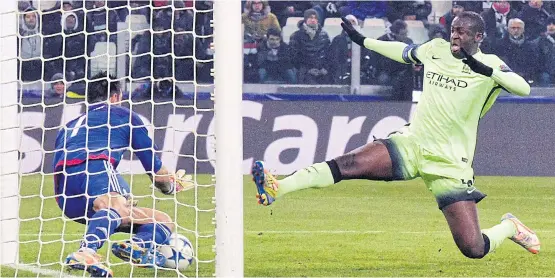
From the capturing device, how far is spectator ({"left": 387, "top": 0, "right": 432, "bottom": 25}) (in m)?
12.4

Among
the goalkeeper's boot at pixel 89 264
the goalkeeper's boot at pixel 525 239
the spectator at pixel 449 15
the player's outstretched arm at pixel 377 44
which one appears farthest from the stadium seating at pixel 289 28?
the goalkeeper's boot at pixel 89 264

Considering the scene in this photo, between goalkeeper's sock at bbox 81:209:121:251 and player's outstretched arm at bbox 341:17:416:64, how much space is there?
6.85ft

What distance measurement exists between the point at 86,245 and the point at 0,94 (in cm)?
120

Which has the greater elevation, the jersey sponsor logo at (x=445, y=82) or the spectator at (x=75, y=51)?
the jersey sponsor logo at (x=445, y=82)

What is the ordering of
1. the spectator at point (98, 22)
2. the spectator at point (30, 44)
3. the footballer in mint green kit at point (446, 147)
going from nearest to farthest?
the footballer in mint green kit at point (446, 147) < the spectator at point (30, 44) < the spectator at point (98, 22)

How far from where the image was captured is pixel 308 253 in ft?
22.8

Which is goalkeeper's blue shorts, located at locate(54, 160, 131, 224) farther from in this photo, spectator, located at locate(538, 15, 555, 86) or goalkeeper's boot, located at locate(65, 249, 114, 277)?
spectator, located at locate(538, 15, 555, 86)

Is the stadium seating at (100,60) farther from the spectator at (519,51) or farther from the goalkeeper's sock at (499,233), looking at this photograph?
the spectator at (519,51)

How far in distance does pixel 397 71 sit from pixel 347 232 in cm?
417

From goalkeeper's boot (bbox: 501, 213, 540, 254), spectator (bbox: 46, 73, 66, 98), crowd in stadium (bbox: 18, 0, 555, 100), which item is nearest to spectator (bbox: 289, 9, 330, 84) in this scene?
crowd in stadium (bbox: 18, 0, 555, 100)

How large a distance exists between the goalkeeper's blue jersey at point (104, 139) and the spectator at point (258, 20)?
634 centimetres

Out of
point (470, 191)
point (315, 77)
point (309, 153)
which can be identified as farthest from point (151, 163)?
point (315, 77)

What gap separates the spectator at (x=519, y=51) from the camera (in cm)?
1227

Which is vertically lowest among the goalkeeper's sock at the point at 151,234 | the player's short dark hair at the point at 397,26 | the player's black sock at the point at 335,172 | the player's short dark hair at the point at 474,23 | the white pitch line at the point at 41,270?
the player's short dark hair at the point at 397,26
